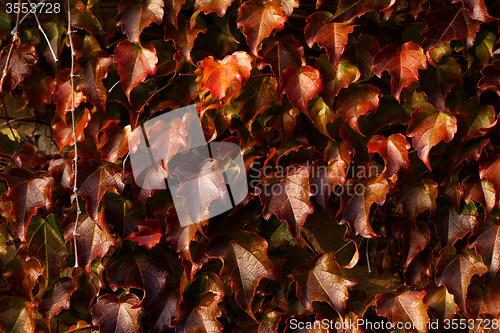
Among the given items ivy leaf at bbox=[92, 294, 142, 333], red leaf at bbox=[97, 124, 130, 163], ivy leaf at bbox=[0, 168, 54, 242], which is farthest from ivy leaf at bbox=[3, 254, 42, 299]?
red leaf at bbox=[97, 124, 130, 163]

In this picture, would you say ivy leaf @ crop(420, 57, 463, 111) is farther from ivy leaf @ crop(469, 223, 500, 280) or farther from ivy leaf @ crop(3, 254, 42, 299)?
ivy leaf @ crop(3, 254, 42, 299)

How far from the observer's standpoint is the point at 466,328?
139 cm

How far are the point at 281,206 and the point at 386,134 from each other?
562mm

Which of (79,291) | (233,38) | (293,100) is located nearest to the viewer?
(293,100)

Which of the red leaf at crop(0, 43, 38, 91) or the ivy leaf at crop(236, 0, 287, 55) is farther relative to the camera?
the red leaf at crop(0, 43, 38, 91)

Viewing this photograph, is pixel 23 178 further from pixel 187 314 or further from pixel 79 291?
pixel 187 314

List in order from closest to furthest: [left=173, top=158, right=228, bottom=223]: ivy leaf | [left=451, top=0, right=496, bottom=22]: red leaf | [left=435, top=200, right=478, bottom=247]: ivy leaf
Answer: [left=451, top=0, right=496, bottom=22]: red leaf → [left=173, top=158, right=228, bottom=223]: ivy leaf → [left=435, top=200, right=478, bottom=247]: ivy leaf

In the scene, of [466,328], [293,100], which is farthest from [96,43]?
[466,328]

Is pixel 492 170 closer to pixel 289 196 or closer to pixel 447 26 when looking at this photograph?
pixel 447 26

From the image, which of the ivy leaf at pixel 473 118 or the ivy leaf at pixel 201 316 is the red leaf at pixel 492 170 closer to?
the ivy leaf at pixel 473 118

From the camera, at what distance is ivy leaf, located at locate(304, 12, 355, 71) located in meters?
Answer: 1.10

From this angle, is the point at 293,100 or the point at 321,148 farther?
the point at 321,148

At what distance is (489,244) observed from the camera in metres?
1.24

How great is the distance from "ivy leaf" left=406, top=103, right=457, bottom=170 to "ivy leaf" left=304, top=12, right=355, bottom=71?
332mm
